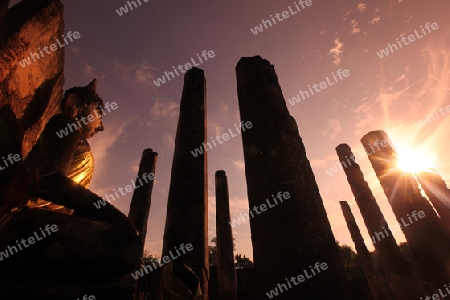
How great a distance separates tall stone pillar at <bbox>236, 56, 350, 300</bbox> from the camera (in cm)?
217

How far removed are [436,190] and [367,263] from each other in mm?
6068

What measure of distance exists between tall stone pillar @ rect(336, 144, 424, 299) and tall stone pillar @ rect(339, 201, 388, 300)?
0.42m

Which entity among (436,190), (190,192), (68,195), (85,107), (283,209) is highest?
(436,190)

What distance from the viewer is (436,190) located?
1155cm

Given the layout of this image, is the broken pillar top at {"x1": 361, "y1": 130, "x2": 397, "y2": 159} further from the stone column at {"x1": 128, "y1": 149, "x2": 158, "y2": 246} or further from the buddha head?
the buddha head

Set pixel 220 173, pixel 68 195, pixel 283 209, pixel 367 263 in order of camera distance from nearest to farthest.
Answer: pixel 68 195
pixel 283 209
pixel 367 263
pixel 220 173

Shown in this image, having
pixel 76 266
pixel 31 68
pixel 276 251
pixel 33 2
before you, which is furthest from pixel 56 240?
pixel 33 2

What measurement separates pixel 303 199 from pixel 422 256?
29.1ft

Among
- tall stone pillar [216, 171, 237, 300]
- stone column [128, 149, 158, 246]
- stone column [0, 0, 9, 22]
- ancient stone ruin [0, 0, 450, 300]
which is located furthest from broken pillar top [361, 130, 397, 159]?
stone column [0, 0, 9, 22]

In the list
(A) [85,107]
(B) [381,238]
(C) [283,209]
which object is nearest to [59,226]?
(A) [85,107]

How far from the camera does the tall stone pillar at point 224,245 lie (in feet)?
38.1

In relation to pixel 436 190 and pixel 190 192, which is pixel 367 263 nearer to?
pixel 436 190

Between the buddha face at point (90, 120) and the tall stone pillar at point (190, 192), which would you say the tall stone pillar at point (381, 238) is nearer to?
the tall stone pillar at point (190, 192)

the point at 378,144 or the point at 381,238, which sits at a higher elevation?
the point at 378,144
